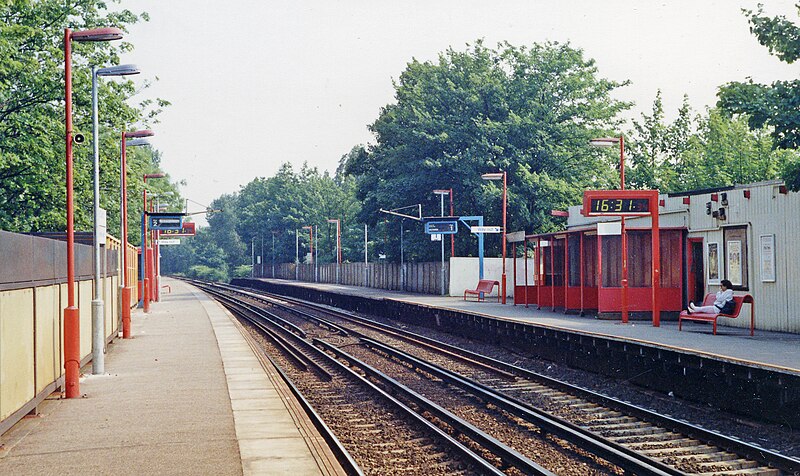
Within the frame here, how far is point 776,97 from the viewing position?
1708cm

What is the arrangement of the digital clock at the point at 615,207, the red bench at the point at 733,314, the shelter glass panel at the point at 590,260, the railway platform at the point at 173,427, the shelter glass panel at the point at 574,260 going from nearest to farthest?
the railway platform at the point at 173,427, the red bench at the point at 733,314, the digital clock at the point at 615,207, the shelter glass panel at the point at 590,260, the shelter glass panel at the point at 574,260

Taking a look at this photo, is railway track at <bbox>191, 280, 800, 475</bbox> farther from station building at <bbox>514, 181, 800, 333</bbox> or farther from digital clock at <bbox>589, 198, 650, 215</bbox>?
station building at <bbox>514, 181, 800, 333</bbox>

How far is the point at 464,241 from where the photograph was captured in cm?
5753

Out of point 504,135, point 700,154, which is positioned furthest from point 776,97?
point 700,154

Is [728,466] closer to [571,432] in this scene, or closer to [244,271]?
[571,432]

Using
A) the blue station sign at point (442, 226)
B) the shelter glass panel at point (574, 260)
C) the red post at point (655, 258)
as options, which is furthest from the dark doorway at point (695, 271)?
the blue station sign at point (442, 226)

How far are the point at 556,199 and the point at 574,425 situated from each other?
41.6 meters

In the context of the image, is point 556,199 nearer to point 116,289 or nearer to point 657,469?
point 116,289

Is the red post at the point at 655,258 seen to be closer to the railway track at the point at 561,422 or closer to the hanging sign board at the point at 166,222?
the railway track at the point at 561,422

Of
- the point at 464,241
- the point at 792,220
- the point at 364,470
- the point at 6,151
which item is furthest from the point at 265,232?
the point at 364,470

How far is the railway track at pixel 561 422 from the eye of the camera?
9.87m

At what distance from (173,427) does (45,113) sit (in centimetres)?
2544

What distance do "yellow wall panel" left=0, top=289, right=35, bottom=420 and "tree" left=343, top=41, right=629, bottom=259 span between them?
41.0m

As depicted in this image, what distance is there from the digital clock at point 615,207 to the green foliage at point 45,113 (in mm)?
19507
